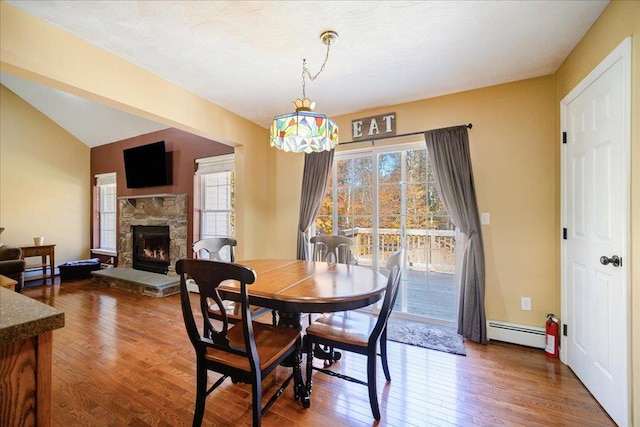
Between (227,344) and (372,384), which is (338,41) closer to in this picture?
(227,344)

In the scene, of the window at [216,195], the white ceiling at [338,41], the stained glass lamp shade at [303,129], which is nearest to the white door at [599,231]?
the white ceiling at [338,41]

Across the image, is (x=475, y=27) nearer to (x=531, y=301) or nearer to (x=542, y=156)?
(x=542, y=156)

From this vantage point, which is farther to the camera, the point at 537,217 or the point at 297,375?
the point at 537,217

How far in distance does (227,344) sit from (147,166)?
4.72 metres

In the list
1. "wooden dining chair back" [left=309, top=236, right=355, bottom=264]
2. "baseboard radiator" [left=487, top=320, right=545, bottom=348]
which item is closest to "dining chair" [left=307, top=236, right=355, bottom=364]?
"wooden dining chair back" [left=309, top=236, right=355, bottom=264]

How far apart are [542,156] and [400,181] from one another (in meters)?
1.36

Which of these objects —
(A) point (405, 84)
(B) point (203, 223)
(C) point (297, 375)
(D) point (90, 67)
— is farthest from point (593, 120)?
(B) point (203, 223)

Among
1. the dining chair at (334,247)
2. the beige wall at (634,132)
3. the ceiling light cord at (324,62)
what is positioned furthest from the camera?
the dining chair at (334,247)

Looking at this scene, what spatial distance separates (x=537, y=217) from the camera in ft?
8.49

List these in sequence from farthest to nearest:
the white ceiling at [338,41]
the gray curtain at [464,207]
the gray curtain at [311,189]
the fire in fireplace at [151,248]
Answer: the fire in fireplace at [151,248]
the gray curtain at [311,189]
the gray curtain at [464,207]
the white ceiling at [338,41]

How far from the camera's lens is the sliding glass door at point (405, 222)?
10.1ft

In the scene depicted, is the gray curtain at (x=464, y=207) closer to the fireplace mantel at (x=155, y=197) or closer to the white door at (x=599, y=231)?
the white door at (x=599, y=231)

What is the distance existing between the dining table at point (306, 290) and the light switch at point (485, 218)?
Result: 1.49 meters

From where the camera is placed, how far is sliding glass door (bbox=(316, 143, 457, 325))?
309cm
